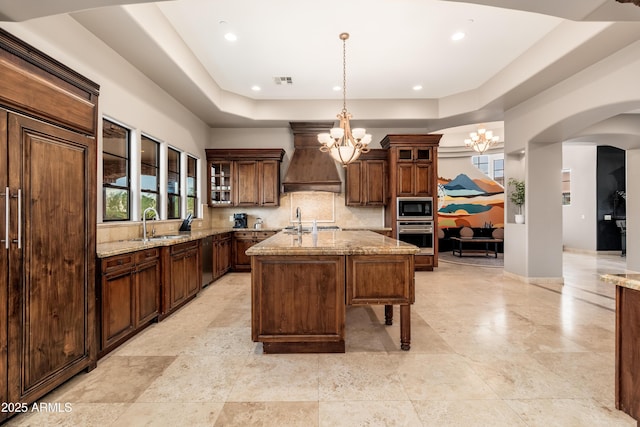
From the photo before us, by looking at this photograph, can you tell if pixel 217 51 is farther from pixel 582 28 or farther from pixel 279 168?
pixel 582 28

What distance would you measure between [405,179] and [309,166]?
2.10m

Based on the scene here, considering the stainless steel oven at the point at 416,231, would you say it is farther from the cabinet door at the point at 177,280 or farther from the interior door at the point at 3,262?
the interior door at the point at 3,262

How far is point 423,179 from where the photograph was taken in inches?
259

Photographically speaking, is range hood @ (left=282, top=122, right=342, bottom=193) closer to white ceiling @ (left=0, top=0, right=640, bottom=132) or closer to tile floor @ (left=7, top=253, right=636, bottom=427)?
white ceiling @ (left=0, top=0, right=640, bottom=132)

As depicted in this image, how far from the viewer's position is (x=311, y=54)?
4598 mm

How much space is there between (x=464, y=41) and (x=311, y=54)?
2.16 m

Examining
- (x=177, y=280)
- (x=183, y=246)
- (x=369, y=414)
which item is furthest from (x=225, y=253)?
(x=369, y=414)

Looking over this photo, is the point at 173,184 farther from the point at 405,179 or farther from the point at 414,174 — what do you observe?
the point at 414,174

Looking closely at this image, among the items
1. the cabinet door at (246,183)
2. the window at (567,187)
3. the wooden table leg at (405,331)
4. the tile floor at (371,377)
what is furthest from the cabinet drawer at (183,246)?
the window at (567,187)

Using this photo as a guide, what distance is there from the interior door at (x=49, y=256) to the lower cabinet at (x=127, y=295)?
205 mm

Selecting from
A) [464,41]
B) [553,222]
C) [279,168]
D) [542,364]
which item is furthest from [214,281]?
[553,222]

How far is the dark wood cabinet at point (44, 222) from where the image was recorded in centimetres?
185

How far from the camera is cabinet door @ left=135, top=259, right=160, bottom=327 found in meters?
3.19

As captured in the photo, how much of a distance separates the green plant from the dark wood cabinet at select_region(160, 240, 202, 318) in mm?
5720
